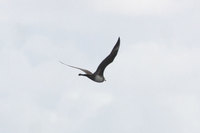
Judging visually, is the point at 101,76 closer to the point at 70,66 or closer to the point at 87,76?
the point at 87,76

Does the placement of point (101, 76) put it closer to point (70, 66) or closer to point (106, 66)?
point (106, 66)

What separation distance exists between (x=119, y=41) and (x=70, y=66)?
15.6 ft

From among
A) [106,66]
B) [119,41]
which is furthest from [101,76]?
[119,41]

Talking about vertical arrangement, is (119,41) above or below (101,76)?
above

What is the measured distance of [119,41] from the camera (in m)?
60.6

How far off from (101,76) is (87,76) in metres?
1.47

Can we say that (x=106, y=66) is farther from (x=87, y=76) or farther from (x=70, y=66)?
(x=70, y=66)

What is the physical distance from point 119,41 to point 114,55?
1.73 metres

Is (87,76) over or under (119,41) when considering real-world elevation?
under

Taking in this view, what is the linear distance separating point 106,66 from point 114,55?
2603 mm

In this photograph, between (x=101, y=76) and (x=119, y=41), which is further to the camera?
(x=101, y=76)

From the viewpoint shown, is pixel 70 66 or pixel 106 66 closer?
pixel 70 66

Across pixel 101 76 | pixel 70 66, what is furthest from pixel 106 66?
pixel 70 66

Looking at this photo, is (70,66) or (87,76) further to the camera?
(87,76)
